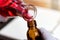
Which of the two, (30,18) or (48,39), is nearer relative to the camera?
(30,18)

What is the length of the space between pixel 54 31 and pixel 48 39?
18 cm

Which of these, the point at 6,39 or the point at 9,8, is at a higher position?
the point at 9,8

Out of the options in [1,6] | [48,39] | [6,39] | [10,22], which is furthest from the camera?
[10,22]

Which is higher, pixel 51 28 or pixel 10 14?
pixel 10 14

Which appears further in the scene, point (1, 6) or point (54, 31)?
point (54, 31)

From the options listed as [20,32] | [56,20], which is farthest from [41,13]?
[20,32]

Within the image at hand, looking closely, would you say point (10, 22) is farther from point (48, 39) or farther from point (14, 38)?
point (48, 39)

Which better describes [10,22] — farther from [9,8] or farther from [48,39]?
[9,8]

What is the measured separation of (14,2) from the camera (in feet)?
1.55

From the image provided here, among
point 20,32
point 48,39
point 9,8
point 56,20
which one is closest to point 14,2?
point 9,8

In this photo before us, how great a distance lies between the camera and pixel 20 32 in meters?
0.81

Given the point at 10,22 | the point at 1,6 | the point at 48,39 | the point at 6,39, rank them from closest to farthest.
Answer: the point at 1,6
the point at 48,39
the point at 6,39
the point at 10,22

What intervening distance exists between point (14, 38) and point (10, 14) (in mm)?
312

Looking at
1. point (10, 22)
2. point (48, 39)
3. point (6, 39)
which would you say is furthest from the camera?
point (10, 22)
